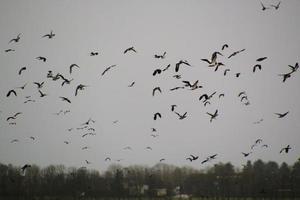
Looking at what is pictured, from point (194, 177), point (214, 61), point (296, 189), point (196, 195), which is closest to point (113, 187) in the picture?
point (196, 195)

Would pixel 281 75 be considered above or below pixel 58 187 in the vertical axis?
above

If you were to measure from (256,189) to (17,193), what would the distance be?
61944 millimetres

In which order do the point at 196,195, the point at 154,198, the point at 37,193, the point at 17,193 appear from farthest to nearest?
the point at 196,195
the point at 154,198
the point at 37,193
the point at 17,193

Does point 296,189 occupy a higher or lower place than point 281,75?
lower

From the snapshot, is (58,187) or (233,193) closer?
(58,187)

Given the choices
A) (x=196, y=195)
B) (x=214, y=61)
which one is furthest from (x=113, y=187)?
(x=214, y=61)

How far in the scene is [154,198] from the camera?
100562mm

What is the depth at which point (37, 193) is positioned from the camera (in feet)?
307

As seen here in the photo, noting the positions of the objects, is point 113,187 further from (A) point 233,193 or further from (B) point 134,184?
(A) point 233,193

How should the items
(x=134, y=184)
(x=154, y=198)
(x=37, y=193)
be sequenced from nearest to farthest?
(x=37, y=193)
(x=154, y=198)
(x=134, y=184)

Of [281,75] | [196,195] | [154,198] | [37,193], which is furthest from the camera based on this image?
[196,195]

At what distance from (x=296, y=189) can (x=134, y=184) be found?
5608cm

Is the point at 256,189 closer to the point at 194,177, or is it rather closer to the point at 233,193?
the point at 233,193

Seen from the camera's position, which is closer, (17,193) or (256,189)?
(17,193)
